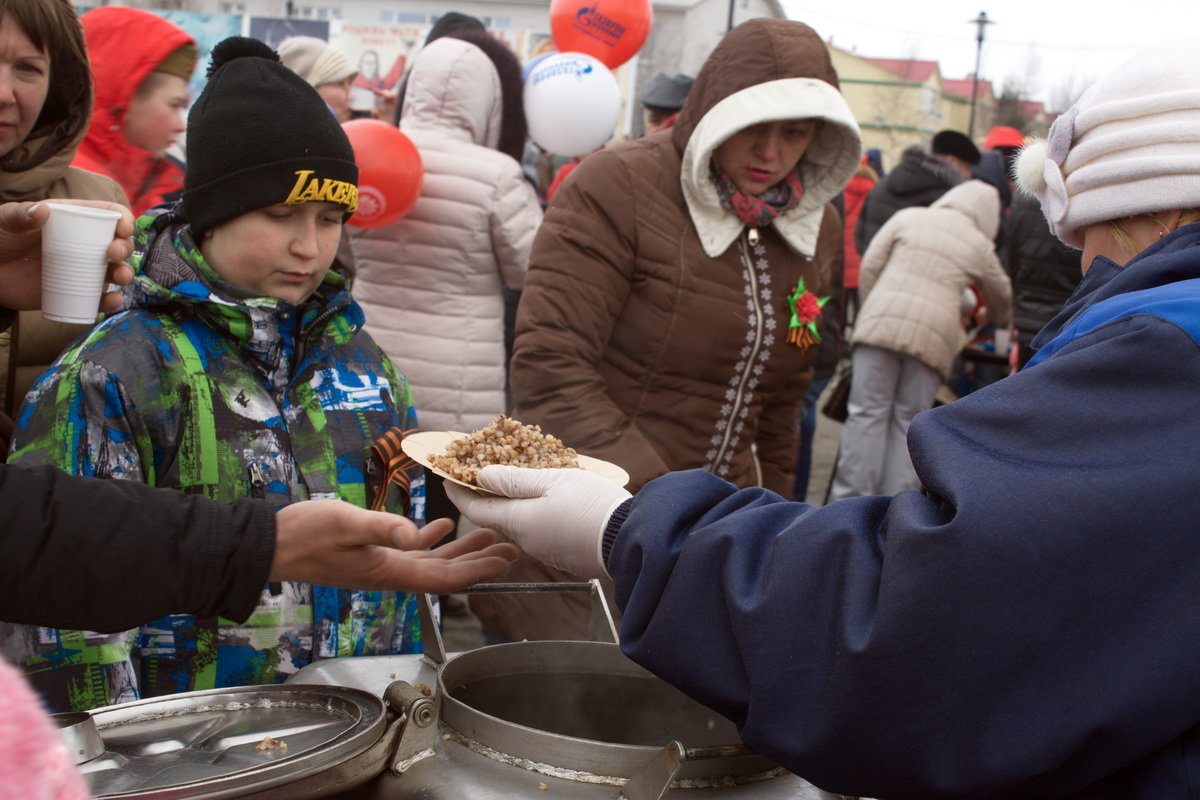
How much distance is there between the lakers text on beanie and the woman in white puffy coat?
8.41 feet

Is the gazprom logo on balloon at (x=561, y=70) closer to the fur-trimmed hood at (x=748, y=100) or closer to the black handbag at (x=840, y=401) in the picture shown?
the fur-trimmed hood at (x=748, y=100)

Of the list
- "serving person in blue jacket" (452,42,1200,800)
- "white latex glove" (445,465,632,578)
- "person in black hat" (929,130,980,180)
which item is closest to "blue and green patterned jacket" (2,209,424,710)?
"white latex glove" (445,465,632,578)

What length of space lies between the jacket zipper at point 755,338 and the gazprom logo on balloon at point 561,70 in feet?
7.04

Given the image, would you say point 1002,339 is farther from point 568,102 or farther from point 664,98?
point 568,102

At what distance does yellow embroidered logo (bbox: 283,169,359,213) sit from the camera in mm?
2033

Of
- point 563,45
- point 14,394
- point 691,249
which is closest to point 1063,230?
point 691,249

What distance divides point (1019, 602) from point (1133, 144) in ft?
2.19

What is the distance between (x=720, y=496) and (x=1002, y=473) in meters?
0.39

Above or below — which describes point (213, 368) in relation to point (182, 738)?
above

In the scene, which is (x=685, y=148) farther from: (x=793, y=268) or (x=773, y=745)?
(x=773, y=745)

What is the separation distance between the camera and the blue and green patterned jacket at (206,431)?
1.66 metres

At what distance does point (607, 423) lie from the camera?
103 inches

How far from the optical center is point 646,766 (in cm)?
124

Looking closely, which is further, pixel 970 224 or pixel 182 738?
pixel 970 224
